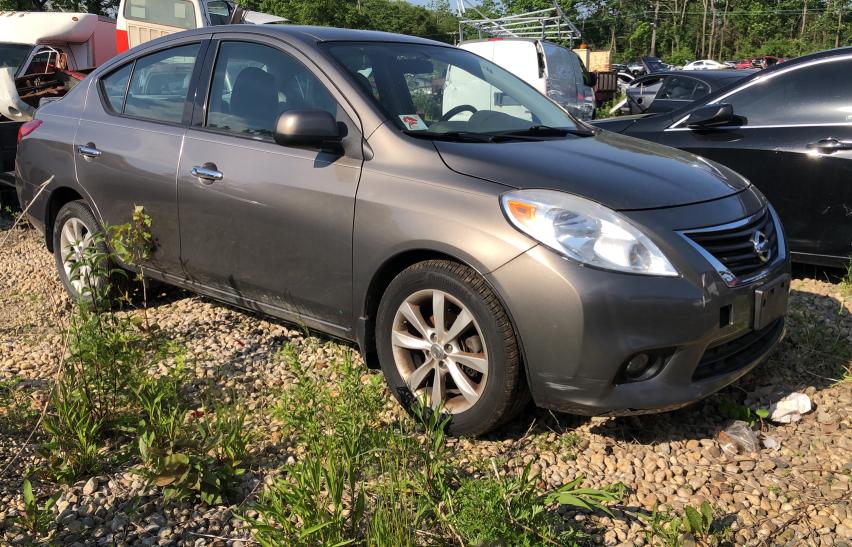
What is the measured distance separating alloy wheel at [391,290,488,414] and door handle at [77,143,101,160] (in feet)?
7.49

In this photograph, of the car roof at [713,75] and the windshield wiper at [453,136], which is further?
the car roof at [713,75]

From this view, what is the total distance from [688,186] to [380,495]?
177 centimetres

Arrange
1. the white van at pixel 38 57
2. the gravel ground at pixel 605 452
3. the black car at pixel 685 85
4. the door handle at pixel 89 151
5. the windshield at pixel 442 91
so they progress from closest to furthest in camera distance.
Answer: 1. the gravel ground at pixel 605 452
2. the windshield at pixel 442 91
3. the door handle at pixel 89 151
4. the white van at pixel 38 57
5. the black car at pixel 685 85

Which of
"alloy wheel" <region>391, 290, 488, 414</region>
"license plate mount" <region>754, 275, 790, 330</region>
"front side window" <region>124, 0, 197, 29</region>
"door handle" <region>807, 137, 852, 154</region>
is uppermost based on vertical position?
"front side window" <region>124, 0, 197, 29</region>

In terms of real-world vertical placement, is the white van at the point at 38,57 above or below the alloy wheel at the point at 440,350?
above

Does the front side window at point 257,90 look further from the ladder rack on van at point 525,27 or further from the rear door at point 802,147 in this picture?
the ladder rack on van at point 525,27

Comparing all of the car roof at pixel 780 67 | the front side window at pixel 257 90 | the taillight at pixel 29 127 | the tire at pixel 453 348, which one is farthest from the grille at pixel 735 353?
the taillight at pixel 29 127

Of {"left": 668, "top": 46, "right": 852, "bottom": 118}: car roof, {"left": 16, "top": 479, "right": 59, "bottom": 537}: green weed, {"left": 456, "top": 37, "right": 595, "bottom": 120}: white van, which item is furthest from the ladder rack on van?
{"left": 16, "top": 479, "right": 59, "bottom": 537}: green weed

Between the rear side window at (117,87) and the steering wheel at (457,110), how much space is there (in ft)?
6.68

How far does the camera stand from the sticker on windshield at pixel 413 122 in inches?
129

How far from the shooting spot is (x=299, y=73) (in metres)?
3.52

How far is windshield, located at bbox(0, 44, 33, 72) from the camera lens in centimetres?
1078

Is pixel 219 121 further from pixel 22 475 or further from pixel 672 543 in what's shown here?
pixel 672 543

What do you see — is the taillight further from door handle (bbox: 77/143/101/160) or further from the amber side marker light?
the amber side marker light
